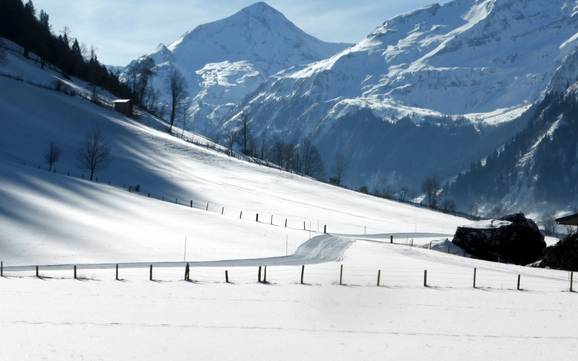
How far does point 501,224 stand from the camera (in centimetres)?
6119

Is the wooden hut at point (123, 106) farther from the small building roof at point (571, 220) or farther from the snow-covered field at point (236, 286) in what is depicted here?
the small building roof at point (571, 220)

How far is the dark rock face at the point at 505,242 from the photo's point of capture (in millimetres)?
60656

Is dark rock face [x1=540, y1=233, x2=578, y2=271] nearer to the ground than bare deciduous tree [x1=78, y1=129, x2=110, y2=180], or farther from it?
nearer to the ground

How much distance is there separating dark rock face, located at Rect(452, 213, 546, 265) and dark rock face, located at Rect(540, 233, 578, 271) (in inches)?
149

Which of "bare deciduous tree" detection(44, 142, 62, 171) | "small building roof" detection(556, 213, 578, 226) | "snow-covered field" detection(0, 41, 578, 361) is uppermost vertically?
"bare deciduous tree" detection(44, 142, 62, 171)

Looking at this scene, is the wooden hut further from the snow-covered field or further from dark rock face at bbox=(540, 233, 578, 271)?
dark rock face at bbox=(540, 233, 578, 271)

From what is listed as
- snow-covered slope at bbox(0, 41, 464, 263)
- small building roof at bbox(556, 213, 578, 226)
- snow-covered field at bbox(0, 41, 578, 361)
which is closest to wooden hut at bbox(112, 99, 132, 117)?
snow-covered slope at bbox(0, 41, 464, 263)

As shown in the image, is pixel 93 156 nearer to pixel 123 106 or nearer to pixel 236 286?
pixel 123 106

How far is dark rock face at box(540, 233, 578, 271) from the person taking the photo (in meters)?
54.9

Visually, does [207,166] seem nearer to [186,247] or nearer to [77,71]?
[186,247]

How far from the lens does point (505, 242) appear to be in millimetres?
60750

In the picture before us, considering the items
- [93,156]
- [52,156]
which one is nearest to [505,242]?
[93,156]

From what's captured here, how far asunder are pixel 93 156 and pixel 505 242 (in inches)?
2135

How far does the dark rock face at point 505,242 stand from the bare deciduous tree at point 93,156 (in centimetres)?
4806
